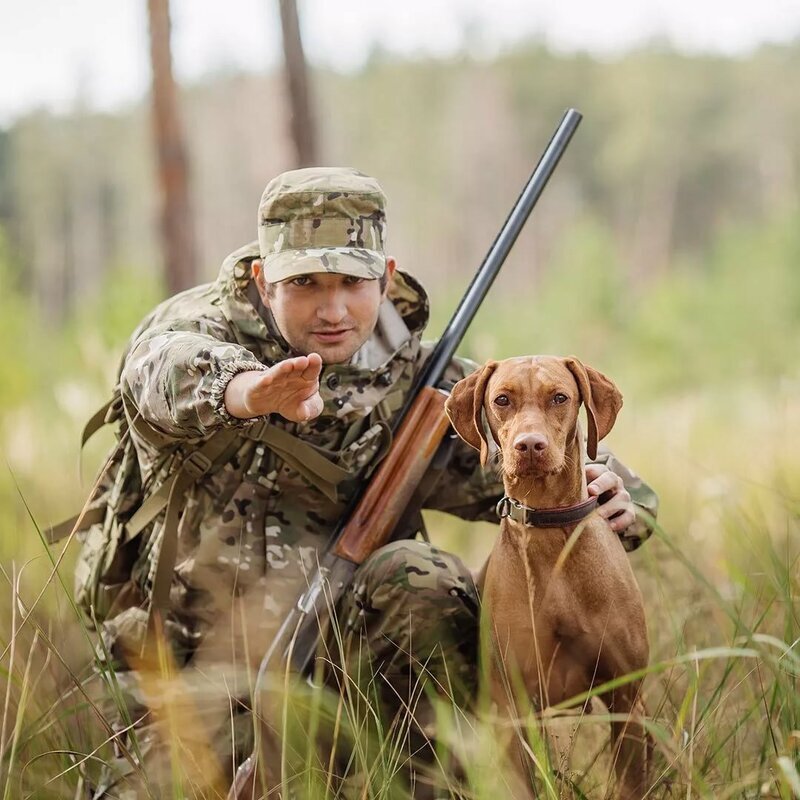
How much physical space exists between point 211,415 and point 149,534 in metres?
0.99

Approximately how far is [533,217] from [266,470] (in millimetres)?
49252

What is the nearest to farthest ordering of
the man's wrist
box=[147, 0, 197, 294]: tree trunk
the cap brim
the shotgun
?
the man's wrist < the cap brim < the shotgun < box=[147, 0, 197, 294]: tree trunk

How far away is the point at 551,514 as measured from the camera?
2793 millimetres

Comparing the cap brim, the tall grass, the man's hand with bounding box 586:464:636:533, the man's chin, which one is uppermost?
the cap brim

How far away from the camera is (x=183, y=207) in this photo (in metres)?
10.4

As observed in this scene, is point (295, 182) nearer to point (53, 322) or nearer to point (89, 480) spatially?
point (89, 480)

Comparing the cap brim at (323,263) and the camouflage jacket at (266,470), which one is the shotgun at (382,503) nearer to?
the camouflage jacket at (266,470)

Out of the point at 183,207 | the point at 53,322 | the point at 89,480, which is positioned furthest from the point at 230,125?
the point at 89,480

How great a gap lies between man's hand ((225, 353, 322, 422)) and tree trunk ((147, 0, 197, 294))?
789 centimetres

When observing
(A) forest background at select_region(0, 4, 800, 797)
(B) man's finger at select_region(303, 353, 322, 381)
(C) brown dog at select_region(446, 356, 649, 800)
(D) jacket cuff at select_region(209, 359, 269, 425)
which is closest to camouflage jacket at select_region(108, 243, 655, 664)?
(C) brown dog at select_region(446, 356, 649, 800)

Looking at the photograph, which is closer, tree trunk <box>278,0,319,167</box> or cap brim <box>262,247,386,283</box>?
cap brim <box>262,247,386,283</box>

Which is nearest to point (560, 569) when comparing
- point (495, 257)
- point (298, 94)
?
point (495, 257)

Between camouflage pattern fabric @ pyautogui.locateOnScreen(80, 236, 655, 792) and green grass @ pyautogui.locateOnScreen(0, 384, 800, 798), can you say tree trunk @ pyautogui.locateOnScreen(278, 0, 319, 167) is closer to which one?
green grass @ pyautogui.locateOnScreen(0, 384, 800, 798)

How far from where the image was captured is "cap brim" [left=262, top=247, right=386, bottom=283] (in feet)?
9.91
